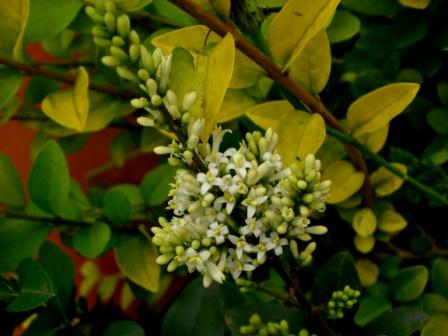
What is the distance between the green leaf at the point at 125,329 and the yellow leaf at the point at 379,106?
238 mm

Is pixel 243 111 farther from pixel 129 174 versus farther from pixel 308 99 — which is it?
pixel 129 174

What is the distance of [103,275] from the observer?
1.09 meters

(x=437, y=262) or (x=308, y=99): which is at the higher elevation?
(x=308, y=99)

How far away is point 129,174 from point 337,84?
0.48 metres

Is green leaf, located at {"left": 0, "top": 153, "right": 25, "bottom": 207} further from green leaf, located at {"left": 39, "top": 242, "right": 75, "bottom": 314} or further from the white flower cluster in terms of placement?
the white flower cluster

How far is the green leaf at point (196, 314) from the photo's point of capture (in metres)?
0.58

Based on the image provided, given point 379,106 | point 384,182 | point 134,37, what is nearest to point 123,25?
point 134,37

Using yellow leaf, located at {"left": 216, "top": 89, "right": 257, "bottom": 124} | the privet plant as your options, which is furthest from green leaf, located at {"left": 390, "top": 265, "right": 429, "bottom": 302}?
yellow leaf, located at {"left": 216, "top": 89, "right": 257, "bottom": 124}

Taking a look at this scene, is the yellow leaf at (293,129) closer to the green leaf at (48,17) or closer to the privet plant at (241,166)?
the privet plant at (241,166)

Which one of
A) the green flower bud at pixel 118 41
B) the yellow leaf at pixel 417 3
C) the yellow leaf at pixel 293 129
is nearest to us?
the green flower bud at pixel 118 41

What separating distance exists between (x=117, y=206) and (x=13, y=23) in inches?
7.2

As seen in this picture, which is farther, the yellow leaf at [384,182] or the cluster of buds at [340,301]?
the yellow leaf at [384,182]

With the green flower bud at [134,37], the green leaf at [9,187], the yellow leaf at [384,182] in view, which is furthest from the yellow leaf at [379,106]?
the green leaf at [9,187]

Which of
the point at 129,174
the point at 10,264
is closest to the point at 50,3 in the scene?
the point at 10,264
